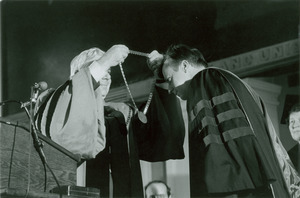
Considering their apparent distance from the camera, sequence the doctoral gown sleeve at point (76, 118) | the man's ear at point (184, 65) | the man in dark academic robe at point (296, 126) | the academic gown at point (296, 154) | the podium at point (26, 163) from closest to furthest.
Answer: the podium at point (26, 163)
the doctoral gown sleeve at point (76, 118)
the man's ear at point (184, 65)
the man in dark academic robe at point (296, 126)
the academic gown at point (296, 154)

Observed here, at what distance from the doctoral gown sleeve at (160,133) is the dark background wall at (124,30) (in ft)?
10.1

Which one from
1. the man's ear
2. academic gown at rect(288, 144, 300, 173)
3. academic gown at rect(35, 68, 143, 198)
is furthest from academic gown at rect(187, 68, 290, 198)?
academic gown at rect(288, 144, 300, 173)

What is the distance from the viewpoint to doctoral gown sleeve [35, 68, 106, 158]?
2801 mm

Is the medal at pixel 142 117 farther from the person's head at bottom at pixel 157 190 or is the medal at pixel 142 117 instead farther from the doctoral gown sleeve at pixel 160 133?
the person's head at bottom at pixel 157 190

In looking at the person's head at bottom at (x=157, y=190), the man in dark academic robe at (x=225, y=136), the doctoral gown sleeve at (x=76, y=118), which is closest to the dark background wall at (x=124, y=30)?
the person's head at bottom at (x=157, y=190)

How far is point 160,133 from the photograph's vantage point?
352 centimetres

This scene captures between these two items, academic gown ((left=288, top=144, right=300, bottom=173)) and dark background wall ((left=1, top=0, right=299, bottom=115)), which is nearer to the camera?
academic gown ((left=288, top=144, right=300, bottom=173))

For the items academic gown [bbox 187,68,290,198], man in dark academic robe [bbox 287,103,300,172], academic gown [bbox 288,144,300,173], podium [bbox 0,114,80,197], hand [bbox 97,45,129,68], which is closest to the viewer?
podium [bbox 0,114,80,197]

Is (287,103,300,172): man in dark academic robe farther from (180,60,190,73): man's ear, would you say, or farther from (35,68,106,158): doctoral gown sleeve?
(35,68,106,158): doctoral gown sleeve

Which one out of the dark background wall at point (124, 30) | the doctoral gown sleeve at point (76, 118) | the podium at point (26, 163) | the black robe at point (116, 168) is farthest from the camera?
the dark background wall at point (124, 30)

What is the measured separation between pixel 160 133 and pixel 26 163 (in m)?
1.33

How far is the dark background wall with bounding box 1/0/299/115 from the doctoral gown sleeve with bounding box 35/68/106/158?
12.8 feet

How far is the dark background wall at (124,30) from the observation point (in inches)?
254

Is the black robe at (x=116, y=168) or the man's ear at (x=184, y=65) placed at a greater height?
the man's ear at (x=184, y=65)
